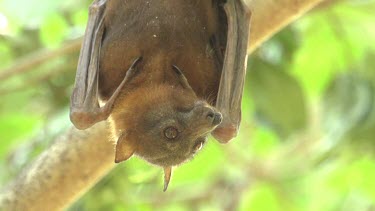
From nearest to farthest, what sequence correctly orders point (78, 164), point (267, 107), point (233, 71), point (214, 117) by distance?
point (214, 117) < point (233, 71) < point (78, 164) < point (267, 107)

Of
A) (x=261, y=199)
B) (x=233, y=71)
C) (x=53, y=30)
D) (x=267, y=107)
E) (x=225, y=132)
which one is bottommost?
(x=261, y=199)

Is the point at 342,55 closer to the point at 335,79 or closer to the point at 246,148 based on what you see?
the point at 335,79

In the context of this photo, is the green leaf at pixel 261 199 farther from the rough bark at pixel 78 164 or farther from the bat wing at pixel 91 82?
the bat wing at pixel 91 82

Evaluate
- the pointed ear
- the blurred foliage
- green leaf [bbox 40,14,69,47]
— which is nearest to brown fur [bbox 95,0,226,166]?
the pointed ear

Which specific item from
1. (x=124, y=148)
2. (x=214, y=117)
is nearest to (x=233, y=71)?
(x=214, y=117)

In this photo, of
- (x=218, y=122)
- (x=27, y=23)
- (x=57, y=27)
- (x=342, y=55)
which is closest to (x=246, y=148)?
(x=342, y=55)

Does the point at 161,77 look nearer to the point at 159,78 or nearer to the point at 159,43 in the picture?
the point at 159,78
